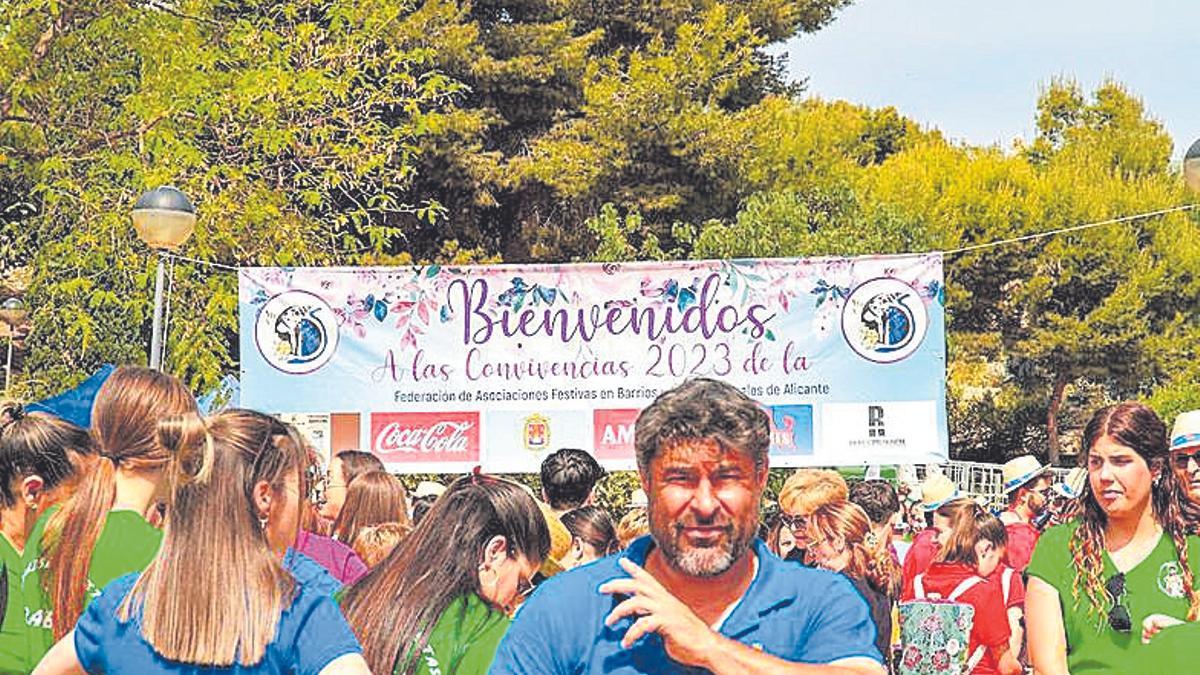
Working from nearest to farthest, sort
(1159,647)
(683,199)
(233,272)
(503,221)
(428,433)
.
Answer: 1. (1159,647)
2. (428,433)
3. (233,272)
4. (683,199)
5. (503,221)

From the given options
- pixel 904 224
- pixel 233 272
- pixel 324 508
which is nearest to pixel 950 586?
pixel 324 508

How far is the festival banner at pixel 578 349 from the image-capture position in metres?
11.0

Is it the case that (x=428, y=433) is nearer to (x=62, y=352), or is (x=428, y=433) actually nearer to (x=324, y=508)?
(x=324, y=508)

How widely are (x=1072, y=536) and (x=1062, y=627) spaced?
10.7 inches

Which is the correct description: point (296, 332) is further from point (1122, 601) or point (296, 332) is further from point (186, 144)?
point (1122, 601)

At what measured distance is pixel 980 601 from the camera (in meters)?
7.47

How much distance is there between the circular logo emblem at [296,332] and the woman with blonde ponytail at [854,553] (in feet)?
18.2

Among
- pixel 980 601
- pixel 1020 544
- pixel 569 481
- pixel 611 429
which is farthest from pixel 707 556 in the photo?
pixel 611 429

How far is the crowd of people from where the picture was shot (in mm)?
2875

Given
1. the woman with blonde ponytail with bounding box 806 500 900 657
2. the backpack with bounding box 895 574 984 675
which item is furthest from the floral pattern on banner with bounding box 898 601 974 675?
the woman with blonde ponytail with bounding box 806 500 900 657

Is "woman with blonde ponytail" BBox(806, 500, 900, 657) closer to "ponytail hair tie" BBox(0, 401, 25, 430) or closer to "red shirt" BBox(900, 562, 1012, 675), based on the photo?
"red shirt" BBox(900, 562, 1012, 675)

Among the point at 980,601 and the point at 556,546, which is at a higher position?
the point at 556,546

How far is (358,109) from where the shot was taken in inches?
545

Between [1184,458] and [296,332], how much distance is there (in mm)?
7467
